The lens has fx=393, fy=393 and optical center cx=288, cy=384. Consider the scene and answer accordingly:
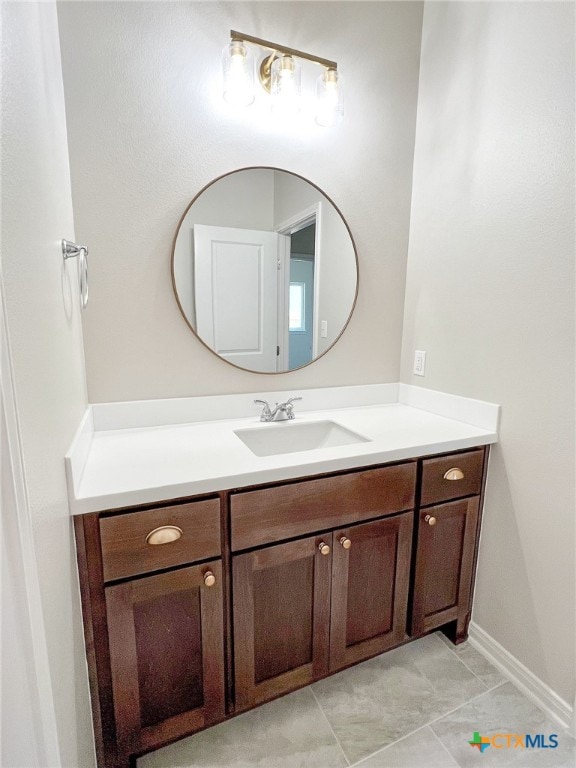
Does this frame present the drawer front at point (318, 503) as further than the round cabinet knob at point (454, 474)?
No

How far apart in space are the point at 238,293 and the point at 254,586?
1.07 meters

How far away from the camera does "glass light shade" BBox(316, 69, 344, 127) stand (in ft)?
4.90

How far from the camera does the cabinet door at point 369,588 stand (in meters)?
1.31

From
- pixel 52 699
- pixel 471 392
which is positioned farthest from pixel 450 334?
pixel 52 699

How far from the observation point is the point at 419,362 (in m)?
1.84

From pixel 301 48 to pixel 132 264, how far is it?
3.56 ft

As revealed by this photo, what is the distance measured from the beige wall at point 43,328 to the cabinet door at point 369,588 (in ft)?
2.49

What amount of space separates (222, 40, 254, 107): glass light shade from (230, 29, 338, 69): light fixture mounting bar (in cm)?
2

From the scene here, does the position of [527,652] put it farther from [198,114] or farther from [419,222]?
[198,114]

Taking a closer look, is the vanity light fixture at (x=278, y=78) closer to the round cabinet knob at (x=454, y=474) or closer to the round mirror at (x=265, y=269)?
the round mirror at (x=265, y=269)

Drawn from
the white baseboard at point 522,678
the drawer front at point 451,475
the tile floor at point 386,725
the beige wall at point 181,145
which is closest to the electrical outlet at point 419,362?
the beige wall at point 181,145

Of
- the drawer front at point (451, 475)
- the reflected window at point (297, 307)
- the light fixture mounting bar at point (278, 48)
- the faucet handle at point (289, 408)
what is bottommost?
the drawer front at point (451, 475)

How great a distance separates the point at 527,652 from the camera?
142 cm

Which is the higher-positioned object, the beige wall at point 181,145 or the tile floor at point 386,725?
the beige wall at point 181,145
